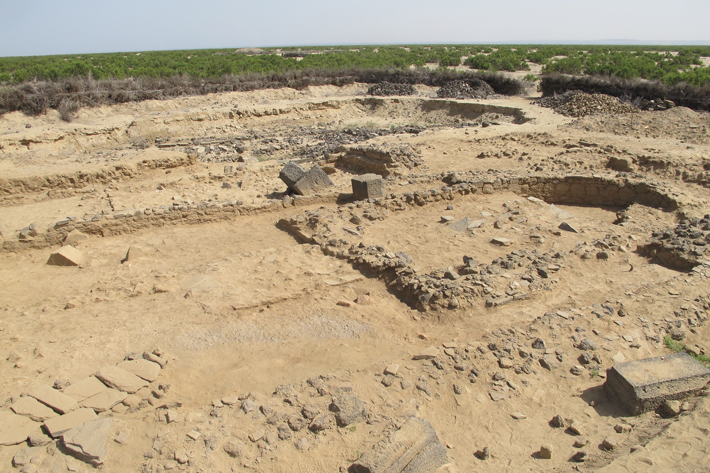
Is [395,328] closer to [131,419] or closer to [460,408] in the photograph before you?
[460,408]

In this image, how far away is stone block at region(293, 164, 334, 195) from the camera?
371 inches

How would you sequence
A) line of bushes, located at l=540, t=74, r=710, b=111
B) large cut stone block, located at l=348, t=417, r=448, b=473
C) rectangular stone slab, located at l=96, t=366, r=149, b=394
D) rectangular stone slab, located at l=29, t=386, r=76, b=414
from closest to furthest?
1. large cut stone block, located at l=348, t=417, r=448, b=473
2. rectangular stone slab, located at l=29, t=386, r=76, b=414
3. rectangular stone slab, located at l=96, t=366, r=149, b=394
4. line of bushes, located at l=540, t=74, r=710, b=111

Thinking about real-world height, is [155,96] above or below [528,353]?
above

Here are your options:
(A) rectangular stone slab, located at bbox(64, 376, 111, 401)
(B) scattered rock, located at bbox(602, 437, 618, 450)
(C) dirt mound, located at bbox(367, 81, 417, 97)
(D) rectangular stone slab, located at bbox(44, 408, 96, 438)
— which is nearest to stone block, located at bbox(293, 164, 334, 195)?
(A) rectangular stone slab, located at bbox(64, 376, 111, 401)

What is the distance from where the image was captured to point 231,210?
28.8ft

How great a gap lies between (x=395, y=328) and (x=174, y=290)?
307cm

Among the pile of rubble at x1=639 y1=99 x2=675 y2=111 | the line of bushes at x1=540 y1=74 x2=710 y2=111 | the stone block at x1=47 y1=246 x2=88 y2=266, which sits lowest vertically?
the stone block at x1=47 y1=246 x2=88 y2=266

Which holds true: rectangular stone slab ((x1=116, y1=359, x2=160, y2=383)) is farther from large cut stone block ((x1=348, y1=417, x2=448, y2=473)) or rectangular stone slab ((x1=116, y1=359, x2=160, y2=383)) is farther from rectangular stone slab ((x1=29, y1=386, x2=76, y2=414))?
large cut stone block ((x1=348, y1=417, x2=448, y2=473))

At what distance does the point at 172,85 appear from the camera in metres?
20.5

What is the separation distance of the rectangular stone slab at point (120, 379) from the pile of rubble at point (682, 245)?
7.07m

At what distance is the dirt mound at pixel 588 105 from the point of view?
17.2 meters

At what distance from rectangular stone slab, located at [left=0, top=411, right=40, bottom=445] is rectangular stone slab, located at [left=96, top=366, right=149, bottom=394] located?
635 mm

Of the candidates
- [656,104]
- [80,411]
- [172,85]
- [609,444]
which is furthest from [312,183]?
[656,104]

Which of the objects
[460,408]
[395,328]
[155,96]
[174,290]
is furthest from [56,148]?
[460,408]
